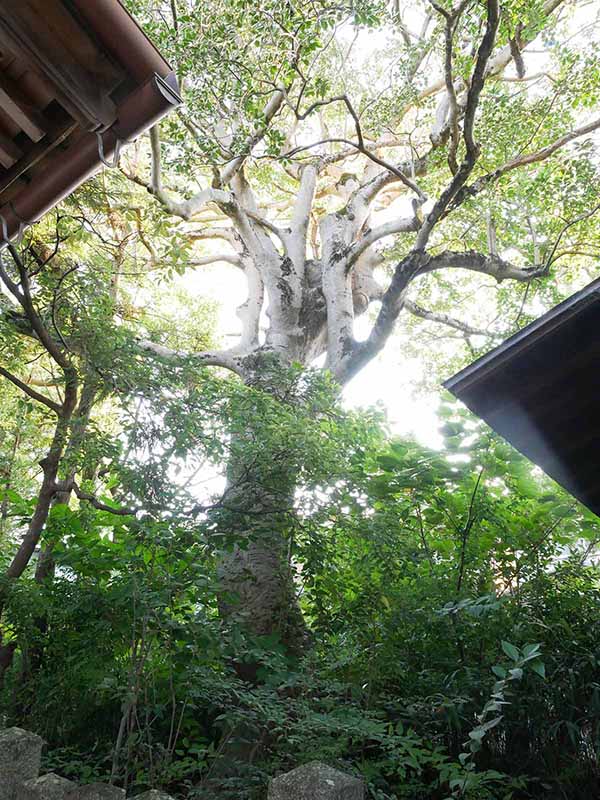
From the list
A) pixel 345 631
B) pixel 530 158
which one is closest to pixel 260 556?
pixel 345 631

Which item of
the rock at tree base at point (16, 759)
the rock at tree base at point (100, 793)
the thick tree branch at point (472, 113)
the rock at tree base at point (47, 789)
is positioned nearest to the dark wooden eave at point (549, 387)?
the rock at tree base at point (100, 793)

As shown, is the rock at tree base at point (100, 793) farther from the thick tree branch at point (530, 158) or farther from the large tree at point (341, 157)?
the thick tree branch at point (530, 158)

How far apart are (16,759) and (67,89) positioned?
8.56 ft

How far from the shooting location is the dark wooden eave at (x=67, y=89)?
1.98m

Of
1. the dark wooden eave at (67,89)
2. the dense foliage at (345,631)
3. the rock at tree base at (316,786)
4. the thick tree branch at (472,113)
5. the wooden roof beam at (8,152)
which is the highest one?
the thick tree branch at (472,113)

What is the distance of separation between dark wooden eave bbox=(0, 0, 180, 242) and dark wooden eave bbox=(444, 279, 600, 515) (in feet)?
5.02

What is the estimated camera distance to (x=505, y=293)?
10.1m

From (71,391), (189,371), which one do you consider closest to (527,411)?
(189,371)

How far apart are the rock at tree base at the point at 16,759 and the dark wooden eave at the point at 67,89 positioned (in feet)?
6.93

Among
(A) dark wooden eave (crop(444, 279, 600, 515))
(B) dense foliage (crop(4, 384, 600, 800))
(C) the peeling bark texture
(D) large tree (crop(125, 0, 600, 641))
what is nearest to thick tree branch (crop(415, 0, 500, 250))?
(D) large tree (crop(125, 0, 600, 641))

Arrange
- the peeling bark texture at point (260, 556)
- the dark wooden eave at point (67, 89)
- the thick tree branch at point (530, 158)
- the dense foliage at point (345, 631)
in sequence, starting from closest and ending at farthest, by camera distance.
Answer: the dark wooden eave at point (67, 89)
the dense foliage at point (345, 631)
the peeling bark texture at point (260, 556)
the thick tree branch at point (530, 158)

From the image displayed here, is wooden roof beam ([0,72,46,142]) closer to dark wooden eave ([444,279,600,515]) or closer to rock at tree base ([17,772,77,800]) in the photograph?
dark wooden eave ([444,279,600,515])

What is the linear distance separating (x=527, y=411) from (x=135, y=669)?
8.57 feet

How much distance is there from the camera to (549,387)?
246 centimetres
